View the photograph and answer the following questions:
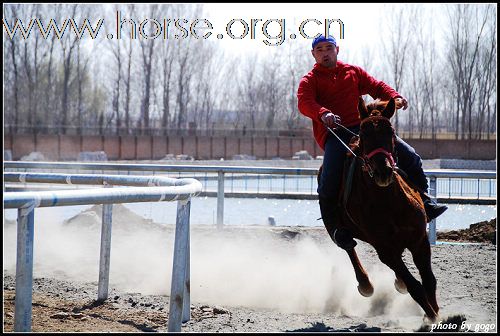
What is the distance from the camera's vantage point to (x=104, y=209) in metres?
7.30

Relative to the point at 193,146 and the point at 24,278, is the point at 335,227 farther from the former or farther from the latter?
the point at 193,146

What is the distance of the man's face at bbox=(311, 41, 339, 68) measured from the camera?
8.07 metres

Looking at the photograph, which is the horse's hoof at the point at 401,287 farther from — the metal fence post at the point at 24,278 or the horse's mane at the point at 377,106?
the metal fence post at the point at 24,278

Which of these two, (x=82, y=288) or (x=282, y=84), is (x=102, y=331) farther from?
(x=282, y=84)

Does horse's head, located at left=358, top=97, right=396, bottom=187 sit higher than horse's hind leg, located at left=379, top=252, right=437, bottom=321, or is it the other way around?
horse's head, located at left=358, top=97, right=396, bottom=187

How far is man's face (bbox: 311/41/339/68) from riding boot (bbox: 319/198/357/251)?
1500mm

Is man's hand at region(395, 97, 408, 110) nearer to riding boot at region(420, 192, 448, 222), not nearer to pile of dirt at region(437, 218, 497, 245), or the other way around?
riding boot at region(420, 192, 448, 222)

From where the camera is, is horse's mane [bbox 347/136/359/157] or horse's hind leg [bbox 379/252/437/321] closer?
horse's hind leg [bbox 379/252/437/321]

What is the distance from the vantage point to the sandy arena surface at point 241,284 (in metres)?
6.56

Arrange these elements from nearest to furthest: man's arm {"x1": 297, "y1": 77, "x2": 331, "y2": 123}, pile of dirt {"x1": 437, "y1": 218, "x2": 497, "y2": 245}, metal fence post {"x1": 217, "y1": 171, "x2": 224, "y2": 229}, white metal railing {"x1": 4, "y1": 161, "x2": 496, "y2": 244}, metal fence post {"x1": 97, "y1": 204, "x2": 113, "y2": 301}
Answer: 1. metal fence post {"x1": 97, "y1": 204, "x2": 113, "y2": 301}
2. man's arm {"x1": 297, "y1": 77, "x2": 331, "y2": 123}
3. white metal railing {"x1": 4, "y1": 161, "x2": 496, "y2": 244}
4. metal fence post {"x1": 217, "y1": 171, "x2": 224, "y2": 229}
5. pile of dirt {"x1": 437, "y1": 218, "x2": 497, "y2": 245}

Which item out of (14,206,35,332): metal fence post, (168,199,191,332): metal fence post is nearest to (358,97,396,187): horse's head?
(168,199,191,332): metal fence post

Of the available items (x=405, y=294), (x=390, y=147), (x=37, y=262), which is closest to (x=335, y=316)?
(x=405, y=294)

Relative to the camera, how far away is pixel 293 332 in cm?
608

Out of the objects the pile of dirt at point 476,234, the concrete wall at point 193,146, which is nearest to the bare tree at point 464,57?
the concrete wall at point 193,146
